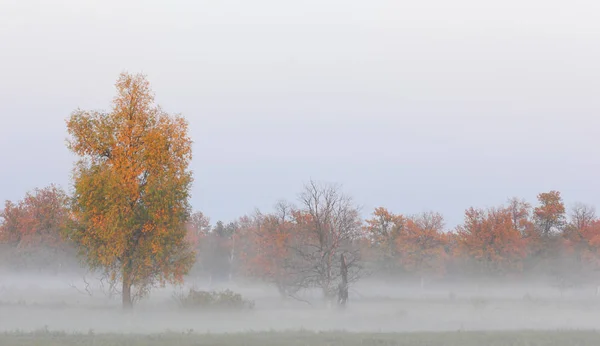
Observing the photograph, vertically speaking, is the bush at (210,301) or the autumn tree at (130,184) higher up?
the autumn tree at (130,184)

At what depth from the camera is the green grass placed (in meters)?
22.6

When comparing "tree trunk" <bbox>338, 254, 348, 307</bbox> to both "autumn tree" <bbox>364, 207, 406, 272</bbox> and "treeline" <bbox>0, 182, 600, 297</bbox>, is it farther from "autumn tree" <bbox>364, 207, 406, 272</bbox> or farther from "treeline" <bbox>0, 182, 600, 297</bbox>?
"autumn tree" <bbox>364, 207, 406, 272</bbox>

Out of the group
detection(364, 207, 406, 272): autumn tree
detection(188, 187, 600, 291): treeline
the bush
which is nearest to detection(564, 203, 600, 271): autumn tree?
detection(188, 187, 600, 291): treeline

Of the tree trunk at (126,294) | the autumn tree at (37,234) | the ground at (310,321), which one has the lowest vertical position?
the ground at (310,321)

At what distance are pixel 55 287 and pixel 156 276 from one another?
126 feet

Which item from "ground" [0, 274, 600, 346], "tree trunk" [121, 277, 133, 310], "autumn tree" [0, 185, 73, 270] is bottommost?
"ground" [0, 274, 600, 346]

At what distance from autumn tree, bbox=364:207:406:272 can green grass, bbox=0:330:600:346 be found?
4486 centimetres

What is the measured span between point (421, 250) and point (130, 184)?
50.9 meters

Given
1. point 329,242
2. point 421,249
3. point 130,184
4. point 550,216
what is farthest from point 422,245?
point 130,184

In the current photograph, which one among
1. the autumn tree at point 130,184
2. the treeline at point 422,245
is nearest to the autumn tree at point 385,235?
the treeline at point 422,245

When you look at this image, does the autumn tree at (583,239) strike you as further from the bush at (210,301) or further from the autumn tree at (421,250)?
the bush at (210,301)

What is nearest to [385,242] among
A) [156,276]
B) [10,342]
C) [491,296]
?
[491,296]

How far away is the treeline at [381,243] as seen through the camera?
157ft

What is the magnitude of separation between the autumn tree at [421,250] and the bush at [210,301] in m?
34.0
